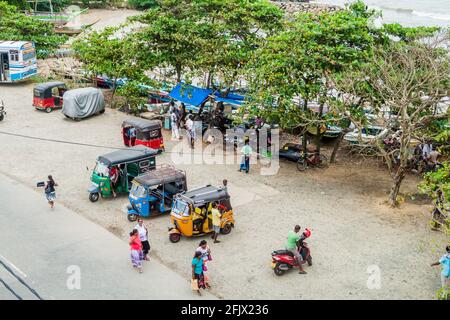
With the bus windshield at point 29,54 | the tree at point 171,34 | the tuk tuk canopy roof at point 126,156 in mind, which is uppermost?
the tree at point 171,34

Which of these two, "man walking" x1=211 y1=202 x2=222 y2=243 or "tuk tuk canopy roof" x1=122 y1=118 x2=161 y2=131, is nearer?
"man walking" x1=211 y1=202 x2=222 y2=243

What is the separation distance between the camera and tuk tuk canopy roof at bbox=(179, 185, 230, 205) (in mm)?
18109

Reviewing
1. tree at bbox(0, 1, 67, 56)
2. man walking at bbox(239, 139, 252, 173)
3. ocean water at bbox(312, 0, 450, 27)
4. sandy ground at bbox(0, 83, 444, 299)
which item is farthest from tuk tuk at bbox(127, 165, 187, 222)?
ocean water at bbox(312, 0, 450, 27)

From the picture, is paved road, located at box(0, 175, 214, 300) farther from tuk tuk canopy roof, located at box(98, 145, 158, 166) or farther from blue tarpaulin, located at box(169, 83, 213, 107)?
blue tarpaulin, located at box(169, 83, 213, 107)

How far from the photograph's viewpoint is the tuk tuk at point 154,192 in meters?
19.6

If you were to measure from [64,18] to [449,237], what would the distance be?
183ft

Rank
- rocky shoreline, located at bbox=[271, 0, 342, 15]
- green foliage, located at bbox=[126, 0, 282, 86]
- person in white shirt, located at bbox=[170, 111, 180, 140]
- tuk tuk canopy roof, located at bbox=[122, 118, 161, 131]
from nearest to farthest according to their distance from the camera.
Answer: tuk tuk canopy roof, located at bbox=[122, 118, 161, 131] < green foliage, located at bbox=[126, 0, 282, 86] < person in white shirt, located at bbox=[170, 111, 180, 140] < rocky shoreline, located at bbox=[271, 0, 342, 15]

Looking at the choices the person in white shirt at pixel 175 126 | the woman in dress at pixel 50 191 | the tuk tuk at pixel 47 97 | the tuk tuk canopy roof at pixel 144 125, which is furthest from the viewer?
the tuk tuk at pixel 47 97

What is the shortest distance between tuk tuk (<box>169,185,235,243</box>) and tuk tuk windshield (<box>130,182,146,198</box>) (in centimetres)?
154

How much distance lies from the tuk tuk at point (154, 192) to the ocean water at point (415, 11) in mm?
57026

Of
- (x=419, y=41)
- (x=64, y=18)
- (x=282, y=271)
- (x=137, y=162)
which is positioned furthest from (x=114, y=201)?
(x=64, y=18)

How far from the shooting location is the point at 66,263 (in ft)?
56.0

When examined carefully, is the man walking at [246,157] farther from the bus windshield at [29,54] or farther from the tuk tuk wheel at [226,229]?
the bus windshield at [29,54]

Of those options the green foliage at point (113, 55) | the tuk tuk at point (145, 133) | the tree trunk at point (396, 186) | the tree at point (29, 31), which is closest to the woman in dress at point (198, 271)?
the tree trunk at point (396, 186)
